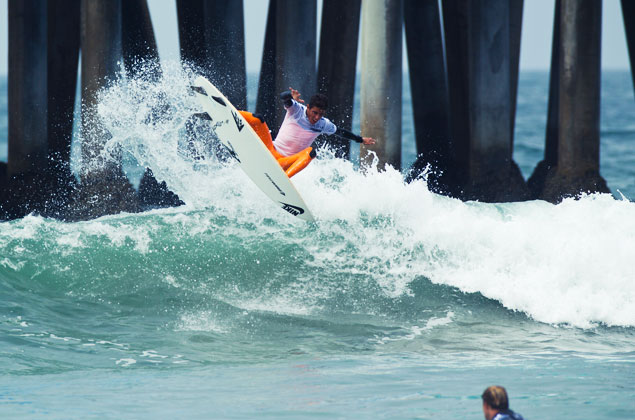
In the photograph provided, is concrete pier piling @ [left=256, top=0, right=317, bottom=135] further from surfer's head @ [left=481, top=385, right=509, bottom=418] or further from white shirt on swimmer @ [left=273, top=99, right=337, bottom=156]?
surfer's head @ [left=481, top=385, right=509, bottom=418]

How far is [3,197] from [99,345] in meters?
6.35

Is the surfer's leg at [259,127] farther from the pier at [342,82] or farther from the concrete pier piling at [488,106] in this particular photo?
the concrete pier piling at [488,106]

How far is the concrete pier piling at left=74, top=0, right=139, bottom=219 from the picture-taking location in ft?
42.4

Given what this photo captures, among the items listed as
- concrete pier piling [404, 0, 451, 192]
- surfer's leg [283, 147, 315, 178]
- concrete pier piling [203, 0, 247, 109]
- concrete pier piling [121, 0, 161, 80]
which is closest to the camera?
surfer's leg [283, 147, 315, 178]

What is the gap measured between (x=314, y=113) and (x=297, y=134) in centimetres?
45

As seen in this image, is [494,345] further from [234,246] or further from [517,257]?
[234,246]

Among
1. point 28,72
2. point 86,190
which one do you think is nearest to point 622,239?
point 86,190

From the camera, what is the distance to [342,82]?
1479cm

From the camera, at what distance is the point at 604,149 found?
33.4m

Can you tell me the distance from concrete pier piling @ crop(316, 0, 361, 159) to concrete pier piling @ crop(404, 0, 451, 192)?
1.56 meters

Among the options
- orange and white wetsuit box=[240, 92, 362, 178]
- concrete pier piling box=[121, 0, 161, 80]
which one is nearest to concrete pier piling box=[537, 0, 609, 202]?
orange and white wetsuit box=[240, 92, 362, 178]

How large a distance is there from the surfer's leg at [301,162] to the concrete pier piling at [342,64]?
447 cm

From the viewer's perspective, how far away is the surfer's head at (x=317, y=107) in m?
9.81

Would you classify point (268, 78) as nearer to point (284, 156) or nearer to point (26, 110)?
point (26, 110)
